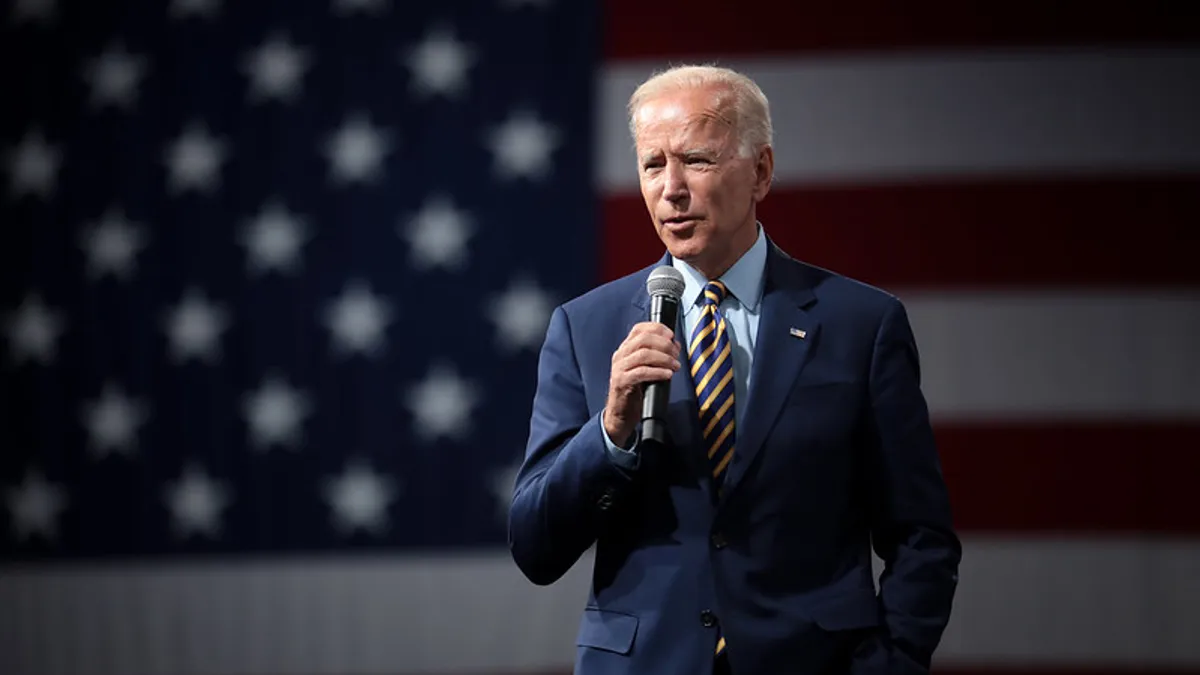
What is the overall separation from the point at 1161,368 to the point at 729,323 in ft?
7.10

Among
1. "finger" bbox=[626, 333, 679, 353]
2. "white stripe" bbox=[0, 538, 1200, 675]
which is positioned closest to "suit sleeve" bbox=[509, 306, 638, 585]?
"finger" bbox=[626, 333, 679, 353]

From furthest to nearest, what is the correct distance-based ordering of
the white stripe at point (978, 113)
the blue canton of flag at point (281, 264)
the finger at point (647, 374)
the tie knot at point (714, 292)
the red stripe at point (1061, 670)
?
the blue canton of flag at point (281, 264) → the white stripe at point (978, 113) → the red stripe at point (1061, 670) → the tie knot at point (714, 292) → the finger at point (647, 374)

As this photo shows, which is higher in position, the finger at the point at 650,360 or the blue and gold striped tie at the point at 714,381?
the finger at the point at 650,360

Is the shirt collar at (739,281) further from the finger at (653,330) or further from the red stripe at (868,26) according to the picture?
the red stripe at (868,26)

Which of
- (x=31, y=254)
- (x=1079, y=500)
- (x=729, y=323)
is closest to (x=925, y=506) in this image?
(x=729, y=323)

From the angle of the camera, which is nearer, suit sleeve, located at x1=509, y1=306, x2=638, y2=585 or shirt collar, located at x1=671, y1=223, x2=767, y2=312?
suit sleeve, located at x1=509, y1=306, x2=638, y2=585

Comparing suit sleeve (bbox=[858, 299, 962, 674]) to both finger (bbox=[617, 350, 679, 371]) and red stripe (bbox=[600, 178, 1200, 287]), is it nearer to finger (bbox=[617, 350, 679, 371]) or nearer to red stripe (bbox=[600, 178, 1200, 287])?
finger (bbox=[617, 350, 679, 371])

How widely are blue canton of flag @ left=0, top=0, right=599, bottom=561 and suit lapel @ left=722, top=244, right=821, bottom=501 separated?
196 cm

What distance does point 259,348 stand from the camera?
3.56 metres

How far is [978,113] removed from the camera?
338cm

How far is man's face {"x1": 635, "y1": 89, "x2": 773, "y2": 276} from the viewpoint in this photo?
1.47m

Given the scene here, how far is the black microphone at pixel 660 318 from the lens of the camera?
1335 mm

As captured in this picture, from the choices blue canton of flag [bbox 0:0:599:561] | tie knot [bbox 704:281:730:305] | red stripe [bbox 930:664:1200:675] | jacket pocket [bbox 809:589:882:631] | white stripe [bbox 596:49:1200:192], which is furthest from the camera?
blue canton of flag [bbox 0:0:599:561]

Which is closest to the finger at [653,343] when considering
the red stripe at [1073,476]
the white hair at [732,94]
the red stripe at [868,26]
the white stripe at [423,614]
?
the white hair at [732,94]
